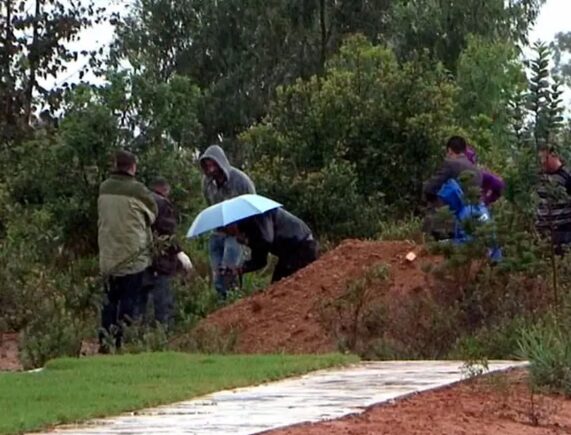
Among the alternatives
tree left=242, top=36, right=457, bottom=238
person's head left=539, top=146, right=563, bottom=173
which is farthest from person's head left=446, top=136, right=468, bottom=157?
tree left=242, top=36, right=457, bottom=238

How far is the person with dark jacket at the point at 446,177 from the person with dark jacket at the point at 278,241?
1273 millimetres

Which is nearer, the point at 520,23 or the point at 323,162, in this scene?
the point at 323,162

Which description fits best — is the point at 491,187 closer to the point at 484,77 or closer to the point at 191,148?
the point at 191,148

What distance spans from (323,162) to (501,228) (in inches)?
362

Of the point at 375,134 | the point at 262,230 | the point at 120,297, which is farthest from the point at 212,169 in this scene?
the point at 375,134

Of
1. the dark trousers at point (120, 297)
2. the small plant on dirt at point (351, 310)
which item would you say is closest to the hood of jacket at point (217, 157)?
the dark trousers at point (120, 297)

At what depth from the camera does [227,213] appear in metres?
14.3

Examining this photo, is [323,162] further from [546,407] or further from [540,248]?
[546,407]

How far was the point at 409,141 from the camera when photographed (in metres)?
21.6

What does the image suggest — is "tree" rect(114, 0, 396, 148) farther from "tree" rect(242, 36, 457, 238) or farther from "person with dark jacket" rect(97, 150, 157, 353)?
"person with dark jacket" rect(97, 150, 157, 353)

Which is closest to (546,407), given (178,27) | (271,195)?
(271,195)

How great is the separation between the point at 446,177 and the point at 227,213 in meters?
1.94

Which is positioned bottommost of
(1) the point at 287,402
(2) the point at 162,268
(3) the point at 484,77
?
(1) the point at 287,402

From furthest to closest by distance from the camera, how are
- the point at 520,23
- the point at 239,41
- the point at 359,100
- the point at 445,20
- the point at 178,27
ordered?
the point at 178,27 < the point at 239,41 < the point at 520,23 < the point at 445,20 < the point at 359,100
